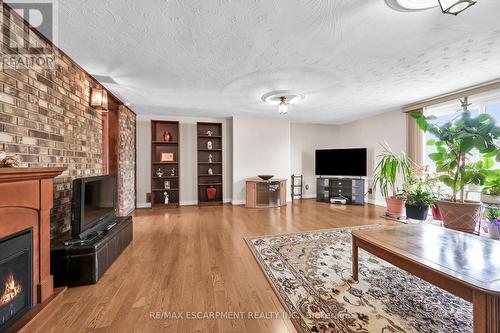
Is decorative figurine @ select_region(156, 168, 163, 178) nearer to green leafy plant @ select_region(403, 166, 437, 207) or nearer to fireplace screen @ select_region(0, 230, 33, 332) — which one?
fireplace screen @ select_region(0, 230, 33, 332)

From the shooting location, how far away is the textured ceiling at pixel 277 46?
1579 millimetres

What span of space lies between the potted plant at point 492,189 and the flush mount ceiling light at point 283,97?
304 cm

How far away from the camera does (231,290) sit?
5.68 feet

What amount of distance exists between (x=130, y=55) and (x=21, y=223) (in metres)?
1.84

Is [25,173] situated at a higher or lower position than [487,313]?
higher

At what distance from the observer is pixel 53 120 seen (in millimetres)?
1954

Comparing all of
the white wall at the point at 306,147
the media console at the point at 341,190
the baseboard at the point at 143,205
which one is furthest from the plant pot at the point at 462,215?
the baseboard at the point at 143,205

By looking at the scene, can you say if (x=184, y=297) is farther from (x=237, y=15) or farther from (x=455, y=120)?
(x=455, y=120)

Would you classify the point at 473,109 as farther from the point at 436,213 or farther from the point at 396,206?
the point at 396,206

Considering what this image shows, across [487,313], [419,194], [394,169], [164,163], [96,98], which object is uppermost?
[96,98]

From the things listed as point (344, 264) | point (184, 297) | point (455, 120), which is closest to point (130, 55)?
point (184, 297)

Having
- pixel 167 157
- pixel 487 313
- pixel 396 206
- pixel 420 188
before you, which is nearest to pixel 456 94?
pixel 420 188

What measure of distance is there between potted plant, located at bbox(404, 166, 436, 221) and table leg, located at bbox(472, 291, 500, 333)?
3188 mm

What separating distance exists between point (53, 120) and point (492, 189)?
18.3 ft
